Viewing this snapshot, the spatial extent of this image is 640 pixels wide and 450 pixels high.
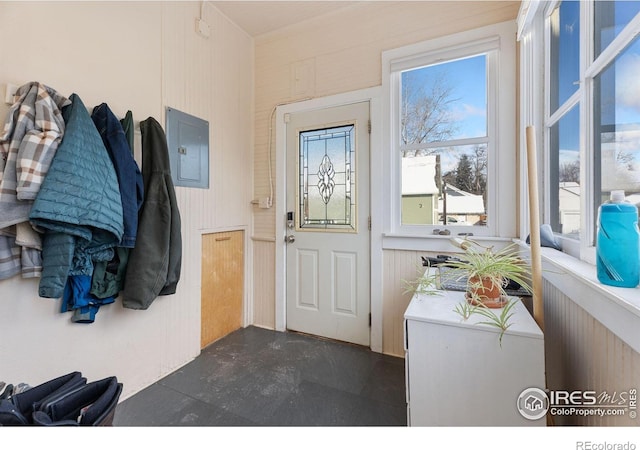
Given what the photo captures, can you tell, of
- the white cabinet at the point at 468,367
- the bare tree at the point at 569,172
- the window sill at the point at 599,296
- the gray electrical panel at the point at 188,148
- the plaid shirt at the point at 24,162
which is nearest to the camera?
the window sill at the point at 599,296

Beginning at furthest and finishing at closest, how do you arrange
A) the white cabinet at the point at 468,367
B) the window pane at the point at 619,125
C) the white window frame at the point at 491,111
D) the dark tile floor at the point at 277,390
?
the white window frame at the point at 491,111 < the dark tile floor at the point at 277,390 < the white cabinet at the point at 468,367 < the window pane at the point at 619,125

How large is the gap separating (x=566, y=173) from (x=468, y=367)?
111 centimetres

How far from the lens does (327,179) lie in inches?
97.0

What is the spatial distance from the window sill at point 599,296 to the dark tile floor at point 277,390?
42.0 inches

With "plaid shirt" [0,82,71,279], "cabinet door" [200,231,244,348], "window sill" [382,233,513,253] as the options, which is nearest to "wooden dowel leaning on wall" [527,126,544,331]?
"window sill" [382,233,513,253]

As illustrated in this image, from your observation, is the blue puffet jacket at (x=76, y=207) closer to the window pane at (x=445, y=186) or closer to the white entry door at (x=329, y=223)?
the white entry door at (x=329, y=223)

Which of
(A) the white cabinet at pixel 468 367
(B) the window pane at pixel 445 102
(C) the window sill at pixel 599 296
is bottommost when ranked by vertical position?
(A) the white cabinet at pixel 468 367

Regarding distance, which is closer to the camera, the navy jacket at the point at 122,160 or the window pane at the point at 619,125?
the window pane at the point at 619,125

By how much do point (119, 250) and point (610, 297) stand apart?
211 centimetres

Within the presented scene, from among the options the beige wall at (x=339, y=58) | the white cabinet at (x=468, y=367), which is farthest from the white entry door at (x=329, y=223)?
the white cabinet at (x=468, y=367)

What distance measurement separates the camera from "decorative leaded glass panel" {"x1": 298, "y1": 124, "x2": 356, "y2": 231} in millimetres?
2371

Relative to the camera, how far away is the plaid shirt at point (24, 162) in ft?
3.82

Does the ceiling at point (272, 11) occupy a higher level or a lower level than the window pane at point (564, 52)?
higher

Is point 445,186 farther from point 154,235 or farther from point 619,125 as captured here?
point 154,235
